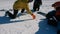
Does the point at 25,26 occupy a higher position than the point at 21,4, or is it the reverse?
the point at 21,4

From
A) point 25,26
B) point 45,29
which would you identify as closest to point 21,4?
point 25,26

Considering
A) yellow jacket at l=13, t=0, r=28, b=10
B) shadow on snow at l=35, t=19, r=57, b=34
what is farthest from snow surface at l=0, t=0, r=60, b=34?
yellow jacket at l=13, t=0, r=28, b=10

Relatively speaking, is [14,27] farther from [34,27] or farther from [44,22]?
[44,22]

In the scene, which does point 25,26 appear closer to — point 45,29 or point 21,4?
point 45,29

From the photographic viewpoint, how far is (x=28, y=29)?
25.5 feet

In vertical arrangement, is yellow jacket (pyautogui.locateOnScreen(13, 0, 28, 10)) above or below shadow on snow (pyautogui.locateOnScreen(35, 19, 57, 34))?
above

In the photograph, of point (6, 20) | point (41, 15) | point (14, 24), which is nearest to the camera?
point (14, 24)

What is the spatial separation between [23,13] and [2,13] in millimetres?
985

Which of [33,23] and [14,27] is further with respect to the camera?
[33,23]

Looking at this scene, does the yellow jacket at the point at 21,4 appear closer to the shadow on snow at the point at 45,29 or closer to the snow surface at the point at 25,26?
the snow surface at the point at 25,26

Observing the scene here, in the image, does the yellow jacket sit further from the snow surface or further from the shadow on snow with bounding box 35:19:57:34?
the shadow on snow with bounding box 35:19:57:34

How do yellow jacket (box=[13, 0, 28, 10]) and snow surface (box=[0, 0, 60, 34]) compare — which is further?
yellow jacket (box=[13, 0, 28, 10])

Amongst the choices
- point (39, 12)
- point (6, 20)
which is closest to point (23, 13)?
point (39, 12)

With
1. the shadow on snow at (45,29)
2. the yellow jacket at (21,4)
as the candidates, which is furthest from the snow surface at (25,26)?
the yellow jacket at (21,4)
